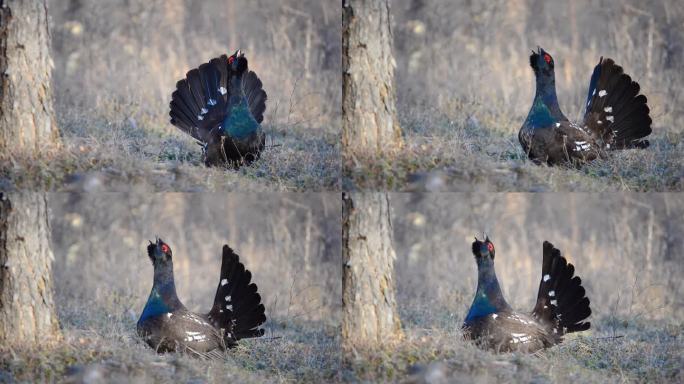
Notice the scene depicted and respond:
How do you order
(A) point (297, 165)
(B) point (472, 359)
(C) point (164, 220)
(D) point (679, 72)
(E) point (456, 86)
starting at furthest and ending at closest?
1. (C) point (164, 220)
2. (D) point (679, 72)
3. (E) point (456, 86)
4. (A) point (297, 165)
5. (B) point (472, 359)

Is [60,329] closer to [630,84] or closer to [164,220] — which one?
[164,220]

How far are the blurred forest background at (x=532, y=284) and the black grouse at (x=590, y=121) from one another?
1.35 meters

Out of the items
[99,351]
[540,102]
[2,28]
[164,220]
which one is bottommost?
[99,351]

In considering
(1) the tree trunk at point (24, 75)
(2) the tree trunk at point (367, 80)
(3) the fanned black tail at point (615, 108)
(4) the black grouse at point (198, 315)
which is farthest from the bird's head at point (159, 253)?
(3) the fanned black tail at point (615, 108)

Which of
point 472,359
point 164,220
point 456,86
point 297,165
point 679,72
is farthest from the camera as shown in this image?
point 164,220

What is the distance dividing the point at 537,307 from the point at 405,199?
6.35 ft

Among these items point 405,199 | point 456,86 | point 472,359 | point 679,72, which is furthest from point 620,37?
point 472,359

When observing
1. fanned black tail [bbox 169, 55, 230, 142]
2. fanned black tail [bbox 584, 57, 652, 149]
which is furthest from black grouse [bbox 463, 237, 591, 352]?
fanned black tail [bbox 169, 55, 230, 142]

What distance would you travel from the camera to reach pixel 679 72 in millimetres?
8695

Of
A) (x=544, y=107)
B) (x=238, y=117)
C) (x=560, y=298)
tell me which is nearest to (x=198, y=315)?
(x=238, y=117)

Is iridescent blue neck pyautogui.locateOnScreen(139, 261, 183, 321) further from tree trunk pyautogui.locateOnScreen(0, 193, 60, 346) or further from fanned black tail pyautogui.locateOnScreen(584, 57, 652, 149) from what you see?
fanned black tail pyautogui.locateOnScreen(584, 57, 652, 149)

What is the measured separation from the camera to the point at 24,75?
687 centimetres

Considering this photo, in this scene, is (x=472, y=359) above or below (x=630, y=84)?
below

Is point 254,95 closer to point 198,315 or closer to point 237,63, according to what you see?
point 237,63
